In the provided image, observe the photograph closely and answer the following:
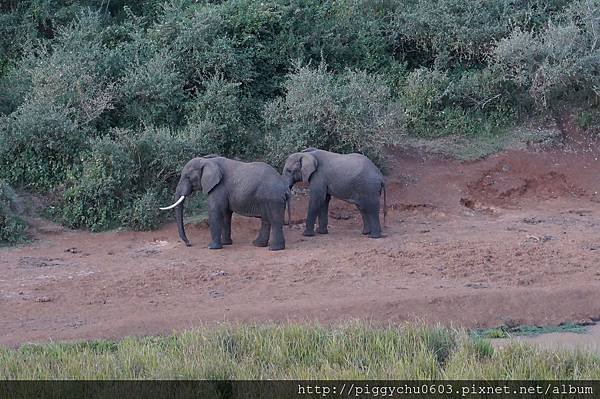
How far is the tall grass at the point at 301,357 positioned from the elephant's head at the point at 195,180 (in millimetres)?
4136

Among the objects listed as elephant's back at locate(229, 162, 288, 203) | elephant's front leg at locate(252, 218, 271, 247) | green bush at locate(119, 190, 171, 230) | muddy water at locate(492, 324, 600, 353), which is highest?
elephant's back at locate(229, 162, 288, 203)

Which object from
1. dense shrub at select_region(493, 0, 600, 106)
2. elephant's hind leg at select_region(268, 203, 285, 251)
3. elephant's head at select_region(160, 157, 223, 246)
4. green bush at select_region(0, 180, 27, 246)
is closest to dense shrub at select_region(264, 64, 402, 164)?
elephant's head at select_region(160, 157, 223, 246)

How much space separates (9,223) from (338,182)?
172 inches

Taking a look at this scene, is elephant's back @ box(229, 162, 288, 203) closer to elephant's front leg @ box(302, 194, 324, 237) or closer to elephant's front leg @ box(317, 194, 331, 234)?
elephant's front leg @ box(302, 194, 324, 237)

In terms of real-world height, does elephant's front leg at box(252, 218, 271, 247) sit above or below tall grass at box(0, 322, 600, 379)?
above

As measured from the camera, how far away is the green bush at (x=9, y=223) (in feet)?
42.3

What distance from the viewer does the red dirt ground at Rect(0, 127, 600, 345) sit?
10.1 metres

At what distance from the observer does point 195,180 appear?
13.0 metres

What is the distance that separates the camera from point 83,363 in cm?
779

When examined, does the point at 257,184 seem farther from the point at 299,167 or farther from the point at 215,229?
the point at 299,167

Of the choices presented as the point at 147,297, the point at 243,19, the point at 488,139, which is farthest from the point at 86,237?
the point at 488,139

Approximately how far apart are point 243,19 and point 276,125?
2496 mm

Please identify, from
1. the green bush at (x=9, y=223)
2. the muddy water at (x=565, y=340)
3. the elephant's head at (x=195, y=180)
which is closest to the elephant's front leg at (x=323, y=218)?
the elephant's head at (x=195, y=180)

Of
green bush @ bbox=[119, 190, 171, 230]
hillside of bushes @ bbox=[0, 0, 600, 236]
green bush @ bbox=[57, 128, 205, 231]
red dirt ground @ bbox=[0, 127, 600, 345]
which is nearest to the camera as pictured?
red dirt ground @ bbox=[0, 127, 600, 345]
